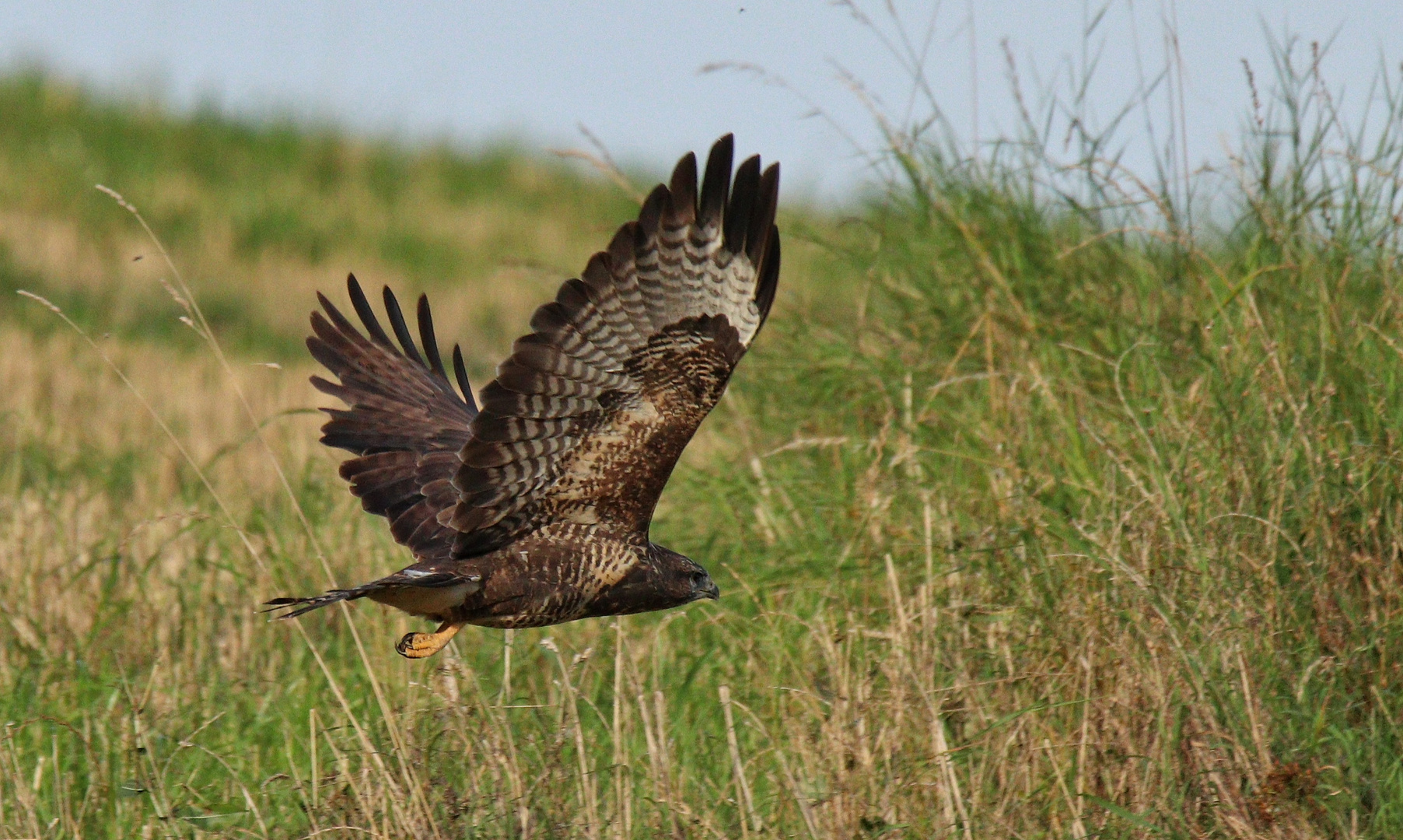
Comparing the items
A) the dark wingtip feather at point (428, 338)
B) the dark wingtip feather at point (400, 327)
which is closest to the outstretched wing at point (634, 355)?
the dark wingtip feather at point (428, 338)

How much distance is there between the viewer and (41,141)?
1277 centimetres

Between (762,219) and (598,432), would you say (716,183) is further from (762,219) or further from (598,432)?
(598,432)

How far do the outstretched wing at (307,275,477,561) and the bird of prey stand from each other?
0.04ft

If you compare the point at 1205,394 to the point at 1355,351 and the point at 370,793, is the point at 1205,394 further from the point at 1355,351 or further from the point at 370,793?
the point at 370,793

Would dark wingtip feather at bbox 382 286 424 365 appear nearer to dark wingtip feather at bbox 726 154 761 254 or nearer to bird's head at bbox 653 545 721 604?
bird's head at bbox 653 545 721 604

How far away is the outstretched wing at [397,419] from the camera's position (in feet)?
14.0

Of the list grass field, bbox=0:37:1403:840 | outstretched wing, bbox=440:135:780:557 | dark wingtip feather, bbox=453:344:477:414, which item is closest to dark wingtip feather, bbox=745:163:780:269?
outstretched wing, bbox=440:135:780:557

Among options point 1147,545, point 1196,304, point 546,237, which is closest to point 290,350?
point 546,237

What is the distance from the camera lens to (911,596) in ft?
14.2

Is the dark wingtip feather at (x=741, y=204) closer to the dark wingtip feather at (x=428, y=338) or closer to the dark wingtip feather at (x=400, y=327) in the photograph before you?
the dark wingtip feather at (x=428, y=338)

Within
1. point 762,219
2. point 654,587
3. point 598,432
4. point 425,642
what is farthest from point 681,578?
point 762,219

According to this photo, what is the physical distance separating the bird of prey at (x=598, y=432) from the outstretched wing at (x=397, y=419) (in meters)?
0.01

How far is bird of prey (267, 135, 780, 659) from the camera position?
3.48 meters

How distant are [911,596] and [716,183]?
1.45m
